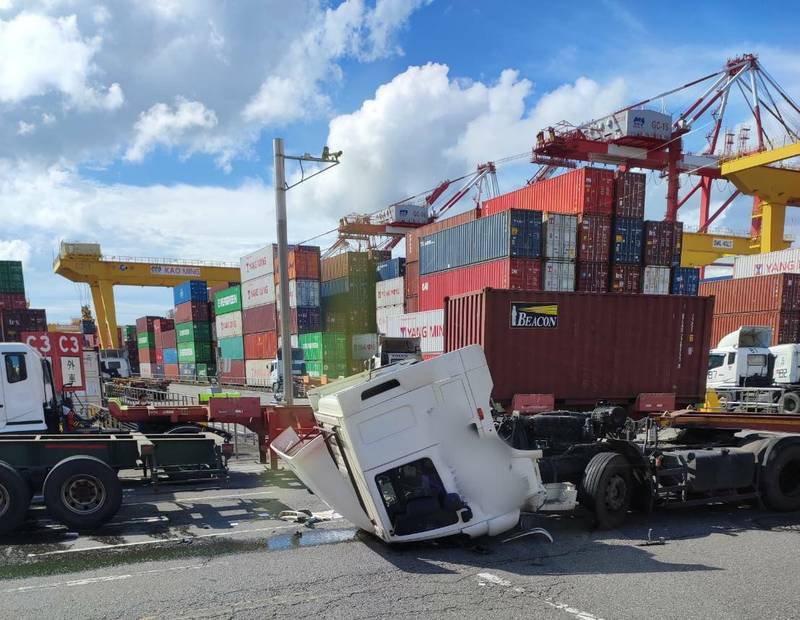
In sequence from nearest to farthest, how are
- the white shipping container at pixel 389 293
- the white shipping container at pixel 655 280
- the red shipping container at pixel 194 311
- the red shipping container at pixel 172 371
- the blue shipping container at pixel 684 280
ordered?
1. the white shipping container at pixel 655 280
2. the blue shipping container at pixel 684 280
3. the white shipping container at pixel 389 293
4. the red shipping container at pixel 194 311
5. the red shipping container at pixel 172 371

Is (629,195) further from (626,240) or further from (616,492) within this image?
(616,492)

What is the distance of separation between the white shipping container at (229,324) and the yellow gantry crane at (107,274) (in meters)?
5.17

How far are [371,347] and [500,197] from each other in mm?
→ 14223

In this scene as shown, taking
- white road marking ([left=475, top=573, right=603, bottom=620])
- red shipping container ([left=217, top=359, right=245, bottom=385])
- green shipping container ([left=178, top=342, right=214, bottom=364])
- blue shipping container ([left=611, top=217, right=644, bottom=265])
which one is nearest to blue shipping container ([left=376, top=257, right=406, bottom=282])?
blue shipping container ([left=611, top=217, right=644, bottom=265])

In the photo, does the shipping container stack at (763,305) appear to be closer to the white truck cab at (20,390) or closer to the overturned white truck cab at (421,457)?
the overturned white truck cab at (421,457)

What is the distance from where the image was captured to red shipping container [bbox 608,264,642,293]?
886 inches

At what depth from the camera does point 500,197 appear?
2848cm

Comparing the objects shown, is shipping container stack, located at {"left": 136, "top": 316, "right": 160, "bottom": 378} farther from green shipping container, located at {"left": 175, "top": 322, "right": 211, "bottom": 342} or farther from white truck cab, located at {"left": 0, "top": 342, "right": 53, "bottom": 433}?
white truck cab, located at {"left": 0, "top": 342, "right": 53, "bottom": 433}

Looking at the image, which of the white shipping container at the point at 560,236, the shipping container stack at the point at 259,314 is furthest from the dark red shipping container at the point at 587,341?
the shipping container stack at the point at 259,314

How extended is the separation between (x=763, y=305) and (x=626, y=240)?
10195 millimetres

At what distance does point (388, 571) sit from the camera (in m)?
5.37

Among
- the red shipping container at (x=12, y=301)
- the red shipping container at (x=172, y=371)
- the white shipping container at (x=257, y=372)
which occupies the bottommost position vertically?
the red shipping container at (x=172, y=371)

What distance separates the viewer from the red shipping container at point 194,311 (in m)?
51.2

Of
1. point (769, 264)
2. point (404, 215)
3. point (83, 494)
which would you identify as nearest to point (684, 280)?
point (769, 264)
